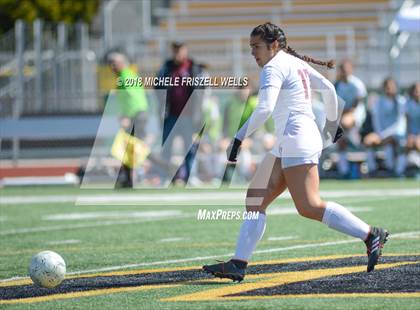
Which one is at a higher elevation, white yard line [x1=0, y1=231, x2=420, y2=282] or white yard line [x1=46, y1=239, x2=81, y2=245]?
white yard line [x1=0, y1=231, x2=420, y2=282]

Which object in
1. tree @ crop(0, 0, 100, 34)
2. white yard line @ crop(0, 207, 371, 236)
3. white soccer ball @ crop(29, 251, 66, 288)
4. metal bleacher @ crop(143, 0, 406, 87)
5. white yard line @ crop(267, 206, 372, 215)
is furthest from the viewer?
tree @ crop(0, 0, 100, 34)

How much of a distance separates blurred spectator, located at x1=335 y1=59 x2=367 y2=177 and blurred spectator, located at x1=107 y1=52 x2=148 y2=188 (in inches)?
135

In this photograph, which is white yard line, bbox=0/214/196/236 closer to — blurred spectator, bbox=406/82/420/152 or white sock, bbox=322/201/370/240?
white sock, bbox=322/201/370/240

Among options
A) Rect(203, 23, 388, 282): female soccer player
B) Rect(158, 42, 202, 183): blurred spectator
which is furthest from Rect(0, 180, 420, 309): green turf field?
Rect(158, 42, 202, 183): blurred spectator

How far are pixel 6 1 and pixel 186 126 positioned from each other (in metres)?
15.8

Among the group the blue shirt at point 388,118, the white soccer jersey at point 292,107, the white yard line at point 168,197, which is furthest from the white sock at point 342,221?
the blue shirt at point 388,118

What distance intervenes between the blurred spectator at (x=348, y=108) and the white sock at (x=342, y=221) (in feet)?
36.3

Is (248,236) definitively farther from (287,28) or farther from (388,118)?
(287,28)

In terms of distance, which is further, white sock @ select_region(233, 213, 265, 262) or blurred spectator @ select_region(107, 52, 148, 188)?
blurred spectator @ select_region(107, 52, 148, 188)

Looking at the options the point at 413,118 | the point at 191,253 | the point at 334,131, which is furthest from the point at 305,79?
the point at 413,118

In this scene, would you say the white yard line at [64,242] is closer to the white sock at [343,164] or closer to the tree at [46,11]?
the white sock at [343,164]

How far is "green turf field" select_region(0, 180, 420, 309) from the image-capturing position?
655cm

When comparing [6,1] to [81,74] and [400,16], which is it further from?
[400,16]

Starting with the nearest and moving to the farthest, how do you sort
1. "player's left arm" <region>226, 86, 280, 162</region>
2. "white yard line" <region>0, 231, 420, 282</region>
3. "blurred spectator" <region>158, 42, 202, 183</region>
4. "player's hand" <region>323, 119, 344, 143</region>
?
"player's left arm" <region>226, 86, 280, 162</region> < "player's hand" <region>323, 119, 344, 143</region> < "white yard line" <region>0, 231, 420, 282</region> < "blurred spectator" <region>158, 42, 202, 183</region>
